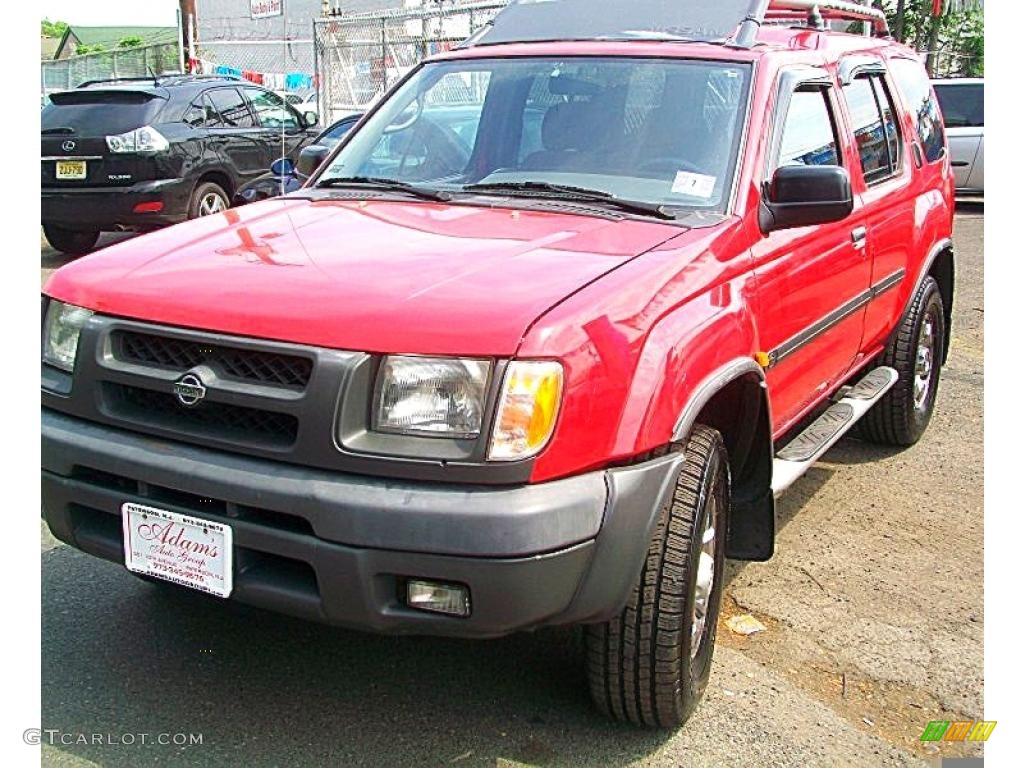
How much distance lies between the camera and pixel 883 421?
5.71 metres

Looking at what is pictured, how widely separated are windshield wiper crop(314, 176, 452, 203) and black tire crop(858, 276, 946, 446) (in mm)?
2714

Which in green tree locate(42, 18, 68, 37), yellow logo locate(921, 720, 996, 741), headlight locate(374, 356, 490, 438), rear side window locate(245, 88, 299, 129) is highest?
green tree locate(42, 18, 68, 37)

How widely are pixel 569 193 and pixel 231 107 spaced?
29.5 ft

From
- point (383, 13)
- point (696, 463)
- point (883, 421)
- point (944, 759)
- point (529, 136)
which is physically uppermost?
point (383, 13)

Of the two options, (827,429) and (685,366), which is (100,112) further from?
(685,366)

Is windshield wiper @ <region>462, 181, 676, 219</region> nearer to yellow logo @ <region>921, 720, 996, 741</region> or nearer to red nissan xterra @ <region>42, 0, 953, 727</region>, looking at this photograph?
red nissan xterra @ <region>42, 0, 953, 727</region>

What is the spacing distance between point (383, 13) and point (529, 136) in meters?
14.7

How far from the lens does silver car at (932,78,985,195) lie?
1595 centimetres

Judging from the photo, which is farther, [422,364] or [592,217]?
[592,217]

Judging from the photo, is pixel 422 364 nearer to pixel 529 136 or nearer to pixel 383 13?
pixel 529 136

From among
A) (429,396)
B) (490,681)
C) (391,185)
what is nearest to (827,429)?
(490,681)

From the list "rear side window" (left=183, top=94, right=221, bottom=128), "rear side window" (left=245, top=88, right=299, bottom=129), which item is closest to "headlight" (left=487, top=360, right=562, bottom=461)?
"rear side window" (left=183, top=94, right=221, bottom=128)

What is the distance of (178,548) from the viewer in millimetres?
2846

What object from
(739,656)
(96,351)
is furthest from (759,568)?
(96,351)
